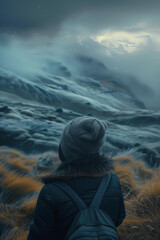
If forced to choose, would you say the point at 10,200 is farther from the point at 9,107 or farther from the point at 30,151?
the point at 9,107

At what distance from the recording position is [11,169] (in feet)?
12.0

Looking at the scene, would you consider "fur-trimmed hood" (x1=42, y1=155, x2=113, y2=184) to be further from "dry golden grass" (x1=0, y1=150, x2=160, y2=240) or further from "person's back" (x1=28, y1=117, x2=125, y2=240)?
"dry golden grass" (x1=0, y1=150, x2=160, y2=240)

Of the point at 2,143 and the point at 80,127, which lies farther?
the point at 2,143

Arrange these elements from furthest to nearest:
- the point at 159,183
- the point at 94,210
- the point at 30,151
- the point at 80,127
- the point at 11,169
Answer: the point at 30,151 → the point at 11,169 → the point at 159,183 → the point at 80,127 → the point at 94,210

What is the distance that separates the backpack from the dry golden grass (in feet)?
3.95

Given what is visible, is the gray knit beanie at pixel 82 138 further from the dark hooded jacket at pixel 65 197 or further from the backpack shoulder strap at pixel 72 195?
the backpack shoulder strap at pixel 72 195

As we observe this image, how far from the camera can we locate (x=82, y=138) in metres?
1.48

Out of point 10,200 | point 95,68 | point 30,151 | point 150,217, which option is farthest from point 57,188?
point 95,68

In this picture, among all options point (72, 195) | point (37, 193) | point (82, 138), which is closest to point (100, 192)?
point (72, 195)

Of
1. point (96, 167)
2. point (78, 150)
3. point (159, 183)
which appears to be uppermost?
point (78, 150)

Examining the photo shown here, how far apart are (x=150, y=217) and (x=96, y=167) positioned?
55.9 inches

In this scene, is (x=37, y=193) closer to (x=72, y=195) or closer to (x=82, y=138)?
(x=72, y=195)

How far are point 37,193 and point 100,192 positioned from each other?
6.14ft

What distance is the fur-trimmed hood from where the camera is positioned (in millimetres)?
1485
